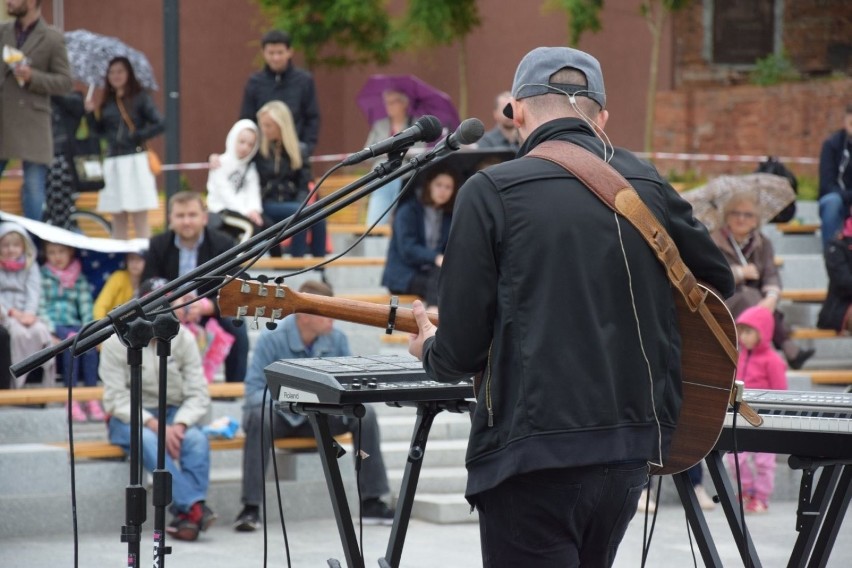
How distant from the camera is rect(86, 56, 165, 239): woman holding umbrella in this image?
10711 mm

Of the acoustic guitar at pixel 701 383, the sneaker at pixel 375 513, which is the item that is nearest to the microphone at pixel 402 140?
the acoustic guitar at pixel 701 383

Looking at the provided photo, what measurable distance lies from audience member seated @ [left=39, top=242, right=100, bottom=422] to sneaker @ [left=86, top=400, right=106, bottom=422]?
0.28 metres

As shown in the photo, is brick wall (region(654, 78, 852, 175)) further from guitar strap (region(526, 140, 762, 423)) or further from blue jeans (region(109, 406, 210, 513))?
guitar strap (region(526, 140, 762, 423))

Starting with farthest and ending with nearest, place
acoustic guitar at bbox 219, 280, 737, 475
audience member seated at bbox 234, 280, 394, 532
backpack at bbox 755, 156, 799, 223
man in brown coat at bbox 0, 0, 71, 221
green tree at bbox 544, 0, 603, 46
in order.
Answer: green tree at bbox 544, 0, 603, 46 < backpack at bbox 755, 156, 799, 223 < man in brown coat at bbox 0, 0, 71, 221 < audience member seated at bbox 234, 280, 394, 532 < acoustic guitar at bbox 219, 280, 737, 475

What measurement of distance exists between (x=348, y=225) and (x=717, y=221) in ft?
15.5

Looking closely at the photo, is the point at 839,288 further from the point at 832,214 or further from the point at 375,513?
the point at 375,513

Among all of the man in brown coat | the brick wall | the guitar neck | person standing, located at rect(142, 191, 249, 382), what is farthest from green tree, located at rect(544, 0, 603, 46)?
the guitar neck

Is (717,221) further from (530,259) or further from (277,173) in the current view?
(530,259)

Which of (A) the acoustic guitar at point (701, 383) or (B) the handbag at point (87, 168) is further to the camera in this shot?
(B) the handbag at point (87, 168)

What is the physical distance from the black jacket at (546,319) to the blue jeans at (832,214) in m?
8.98

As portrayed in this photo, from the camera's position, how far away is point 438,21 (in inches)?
699

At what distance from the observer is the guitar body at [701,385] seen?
353 cm

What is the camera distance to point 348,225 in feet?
46.0

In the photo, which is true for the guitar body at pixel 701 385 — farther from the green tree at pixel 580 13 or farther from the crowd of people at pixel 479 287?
the green tree at pixel 580 13
